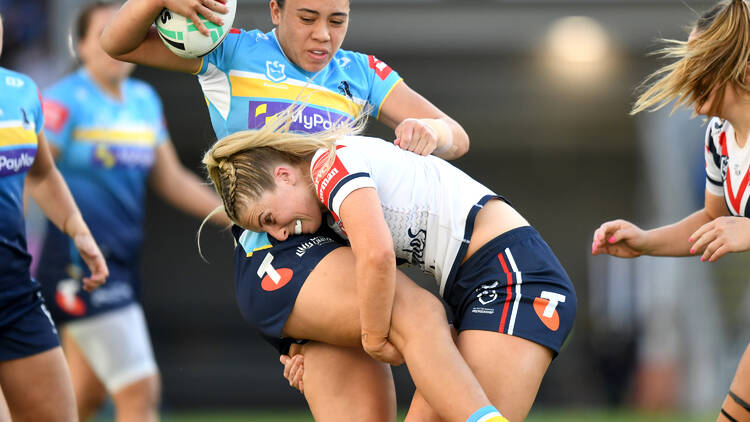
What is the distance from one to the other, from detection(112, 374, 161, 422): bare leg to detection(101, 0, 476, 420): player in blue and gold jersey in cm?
Result: 221

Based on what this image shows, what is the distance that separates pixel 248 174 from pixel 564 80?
13.8 m

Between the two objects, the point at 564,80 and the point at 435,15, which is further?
the point at 564,80

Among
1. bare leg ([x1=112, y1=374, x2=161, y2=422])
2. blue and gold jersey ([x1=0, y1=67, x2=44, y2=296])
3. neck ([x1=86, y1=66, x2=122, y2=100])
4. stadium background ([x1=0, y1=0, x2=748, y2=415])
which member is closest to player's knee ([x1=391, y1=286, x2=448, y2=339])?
blue and gold jersey ([x1=0, y1=67, x2=44, y2=296])

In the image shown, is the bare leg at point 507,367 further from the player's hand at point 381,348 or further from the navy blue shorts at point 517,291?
the player's hand at point 381,348

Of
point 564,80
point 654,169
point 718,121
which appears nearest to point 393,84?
point 718,121

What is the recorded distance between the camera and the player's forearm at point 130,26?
3199 mm

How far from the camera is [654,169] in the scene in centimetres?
1488

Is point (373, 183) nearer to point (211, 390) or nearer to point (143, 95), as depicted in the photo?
point (143, 95)

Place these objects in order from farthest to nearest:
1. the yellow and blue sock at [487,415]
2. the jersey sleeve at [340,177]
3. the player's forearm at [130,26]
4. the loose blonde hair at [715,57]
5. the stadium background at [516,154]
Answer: the stadium background at [516,154] < the loose blonde hair at [715,57] < the player's forearm at [130,26] < the jersey sleeve at [340,177] < the yellow and blue sock at [487,415]

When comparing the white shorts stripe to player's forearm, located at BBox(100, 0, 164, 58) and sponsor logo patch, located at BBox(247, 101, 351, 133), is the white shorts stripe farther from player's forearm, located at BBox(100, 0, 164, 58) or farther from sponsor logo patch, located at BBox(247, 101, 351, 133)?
player's forearm, located at BBox(100, 0, 164, 58)

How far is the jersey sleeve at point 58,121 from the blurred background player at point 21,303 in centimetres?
175

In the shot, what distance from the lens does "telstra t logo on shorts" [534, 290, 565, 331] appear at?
123 inches

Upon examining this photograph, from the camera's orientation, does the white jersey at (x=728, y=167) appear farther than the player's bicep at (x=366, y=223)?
Yes

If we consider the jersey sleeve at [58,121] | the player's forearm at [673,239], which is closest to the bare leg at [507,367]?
the player's forearm at [673,239]
